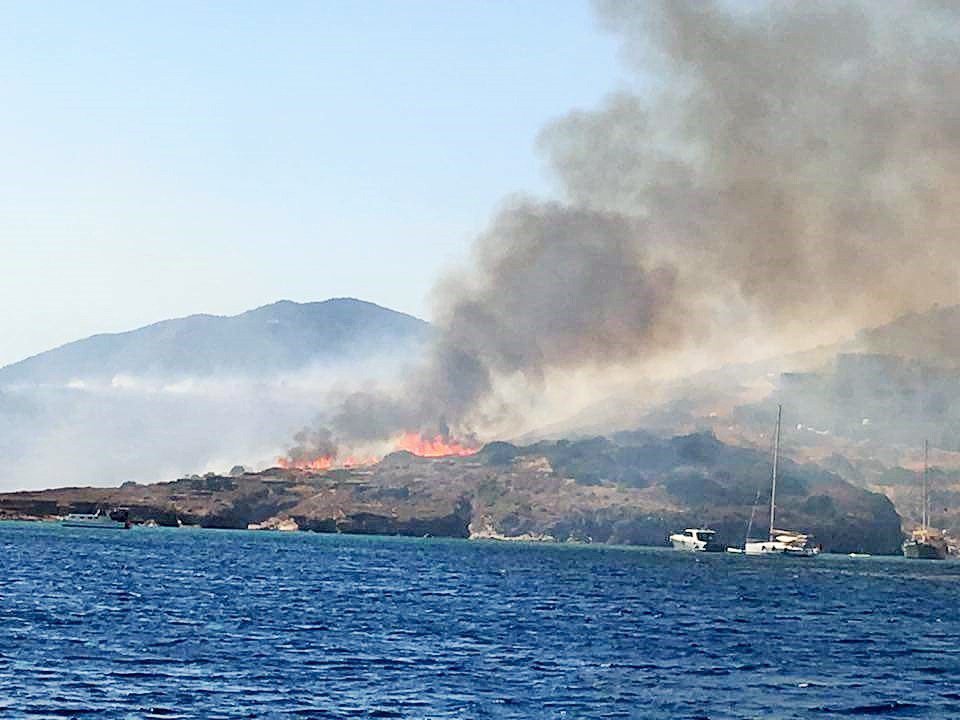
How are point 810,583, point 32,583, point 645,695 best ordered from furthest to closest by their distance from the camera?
1. point 810,583
2. point 32,583
3. point 645,695

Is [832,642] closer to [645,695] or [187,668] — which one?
[645,695]

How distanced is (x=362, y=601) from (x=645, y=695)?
5857 centimetres

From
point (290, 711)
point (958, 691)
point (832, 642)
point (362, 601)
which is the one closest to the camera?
point (290, 711)

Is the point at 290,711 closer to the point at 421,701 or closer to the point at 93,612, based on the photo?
the point at 421,701

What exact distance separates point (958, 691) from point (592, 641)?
2580cm

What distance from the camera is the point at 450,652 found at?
293 feet

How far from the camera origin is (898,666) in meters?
92.9

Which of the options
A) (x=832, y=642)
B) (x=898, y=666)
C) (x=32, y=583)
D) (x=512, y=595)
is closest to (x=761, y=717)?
(x=898, y=666)

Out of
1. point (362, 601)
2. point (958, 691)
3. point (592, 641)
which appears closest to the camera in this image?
point (958, 691)

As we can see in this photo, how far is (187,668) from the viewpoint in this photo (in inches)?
3049

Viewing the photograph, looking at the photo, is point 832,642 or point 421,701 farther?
point 832,642

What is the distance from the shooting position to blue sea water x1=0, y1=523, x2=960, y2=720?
69125 millimetres

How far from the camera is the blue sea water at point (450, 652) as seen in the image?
227 feet

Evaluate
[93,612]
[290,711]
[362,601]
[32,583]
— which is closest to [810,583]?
[362,601]
